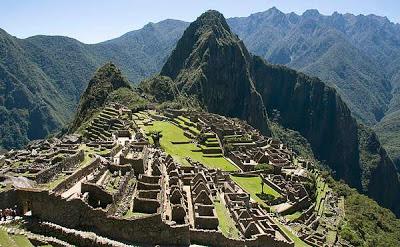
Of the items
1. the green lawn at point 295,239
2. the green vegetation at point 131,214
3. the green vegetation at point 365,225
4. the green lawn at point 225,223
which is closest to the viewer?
the green vegetation at point 131,214

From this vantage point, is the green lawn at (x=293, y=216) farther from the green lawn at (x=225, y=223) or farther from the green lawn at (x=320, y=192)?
the green lawn at (x=225, y=223)

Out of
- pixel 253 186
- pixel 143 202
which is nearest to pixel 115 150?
pixel 143 202

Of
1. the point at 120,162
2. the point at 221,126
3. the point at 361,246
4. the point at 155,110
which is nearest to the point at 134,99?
the point at 155,110

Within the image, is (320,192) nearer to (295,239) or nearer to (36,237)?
(295,239)

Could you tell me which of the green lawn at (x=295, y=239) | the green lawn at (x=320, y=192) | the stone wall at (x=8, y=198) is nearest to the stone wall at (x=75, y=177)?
the stone wall at (x=8, y=198)

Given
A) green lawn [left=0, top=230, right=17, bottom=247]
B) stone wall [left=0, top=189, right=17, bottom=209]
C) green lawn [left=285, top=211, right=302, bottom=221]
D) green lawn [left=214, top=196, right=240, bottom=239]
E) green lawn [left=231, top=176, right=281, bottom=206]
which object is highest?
stone wall [left=0, top=189, right=17, bottom=209]

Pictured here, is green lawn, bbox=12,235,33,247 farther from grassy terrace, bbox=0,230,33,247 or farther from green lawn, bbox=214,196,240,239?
green lawn, bbox=214,196,240,239

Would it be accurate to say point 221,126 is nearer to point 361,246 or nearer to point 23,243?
point 361,246

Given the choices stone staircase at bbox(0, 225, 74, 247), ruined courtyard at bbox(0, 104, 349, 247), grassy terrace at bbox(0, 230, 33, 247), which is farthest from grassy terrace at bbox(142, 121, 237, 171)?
grassy terrace at bbox(0, 230, 33, 247)
